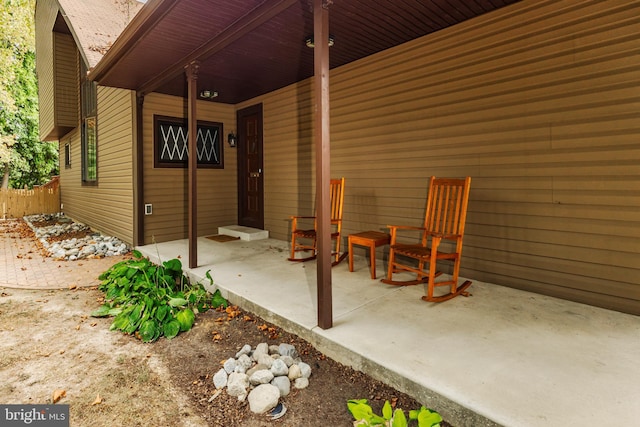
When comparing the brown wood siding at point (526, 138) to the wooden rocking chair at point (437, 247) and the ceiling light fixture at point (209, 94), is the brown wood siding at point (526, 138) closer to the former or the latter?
the wooden rocking chair at point (437, 247)

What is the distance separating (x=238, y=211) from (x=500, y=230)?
15.4 ft

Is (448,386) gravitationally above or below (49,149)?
below

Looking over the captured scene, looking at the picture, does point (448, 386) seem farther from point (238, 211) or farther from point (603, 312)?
point (238, 211)

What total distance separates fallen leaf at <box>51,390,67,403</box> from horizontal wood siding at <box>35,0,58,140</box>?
9291mm

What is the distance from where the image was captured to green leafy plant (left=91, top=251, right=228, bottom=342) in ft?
8.84

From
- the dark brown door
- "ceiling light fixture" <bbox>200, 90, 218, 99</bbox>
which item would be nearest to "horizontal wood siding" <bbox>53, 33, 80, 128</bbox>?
"ceiling light fixture" <bbox>200, 90, 218, 99</bbox>

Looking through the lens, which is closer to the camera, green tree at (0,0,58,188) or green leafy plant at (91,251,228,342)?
green leafy plant at (91,251,228,342)

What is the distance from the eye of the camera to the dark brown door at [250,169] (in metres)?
6.00

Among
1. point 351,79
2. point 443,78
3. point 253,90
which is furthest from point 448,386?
point 253,90

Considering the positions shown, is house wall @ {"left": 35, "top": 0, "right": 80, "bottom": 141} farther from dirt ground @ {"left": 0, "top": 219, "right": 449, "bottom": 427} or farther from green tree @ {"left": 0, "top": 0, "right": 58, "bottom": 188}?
dirt ground @ {"left": 0, "top": 219, "right": 449, "bottom": 427}

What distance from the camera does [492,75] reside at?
312 centimetres

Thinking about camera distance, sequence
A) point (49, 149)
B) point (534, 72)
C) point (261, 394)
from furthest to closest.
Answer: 1. point (49, 149)
2. point (534, 72)
3. point (261, 394)

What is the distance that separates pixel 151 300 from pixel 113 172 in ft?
14.7

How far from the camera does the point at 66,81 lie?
→ 876 centimetres
